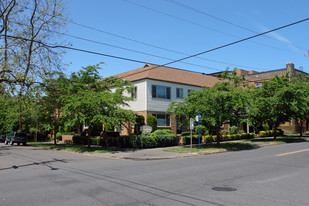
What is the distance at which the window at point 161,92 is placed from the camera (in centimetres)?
2938

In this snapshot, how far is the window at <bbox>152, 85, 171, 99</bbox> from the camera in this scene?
29375 mm

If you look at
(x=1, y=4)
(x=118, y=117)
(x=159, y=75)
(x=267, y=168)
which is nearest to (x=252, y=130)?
(x=159, y=75)

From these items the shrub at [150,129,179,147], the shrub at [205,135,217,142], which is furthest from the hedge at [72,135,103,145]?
the shrub at [205,135,217,142]

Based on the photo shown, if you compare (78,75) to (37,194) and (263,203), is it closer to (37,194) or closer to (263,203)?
(37,194)

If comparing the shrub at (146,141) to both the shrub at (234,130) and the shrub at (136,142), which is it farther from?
the shrub at (234,130)

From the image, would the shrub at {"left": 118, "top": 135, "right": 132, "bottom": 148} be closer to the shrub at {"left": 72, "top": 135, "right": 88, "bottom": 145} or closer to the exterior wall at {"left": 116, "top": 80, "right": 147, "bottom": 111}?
the exterior wall at {"left": 116, "top": 80, "right": 147, "bottom": 111}

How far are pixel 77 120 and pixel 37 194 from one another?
44.7 ft

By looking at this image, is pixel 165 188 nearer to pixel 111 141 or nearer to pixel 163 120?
pixel 111 141

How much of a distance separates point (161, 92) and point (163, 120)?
3.26 m

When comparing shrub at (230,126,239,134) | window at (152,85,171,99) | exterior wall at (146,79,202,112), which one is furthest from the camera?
shrub at (230,126,239,134)

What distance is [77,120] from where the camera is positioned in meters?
20.3

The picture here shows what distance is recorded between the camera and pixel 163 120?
30.1 m

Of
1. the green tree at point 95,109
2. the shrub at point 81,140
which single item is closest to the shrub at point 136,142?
the green tree at point 95,109

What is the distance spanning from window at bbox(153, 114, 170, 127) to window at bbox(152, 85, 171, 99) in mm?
2201
